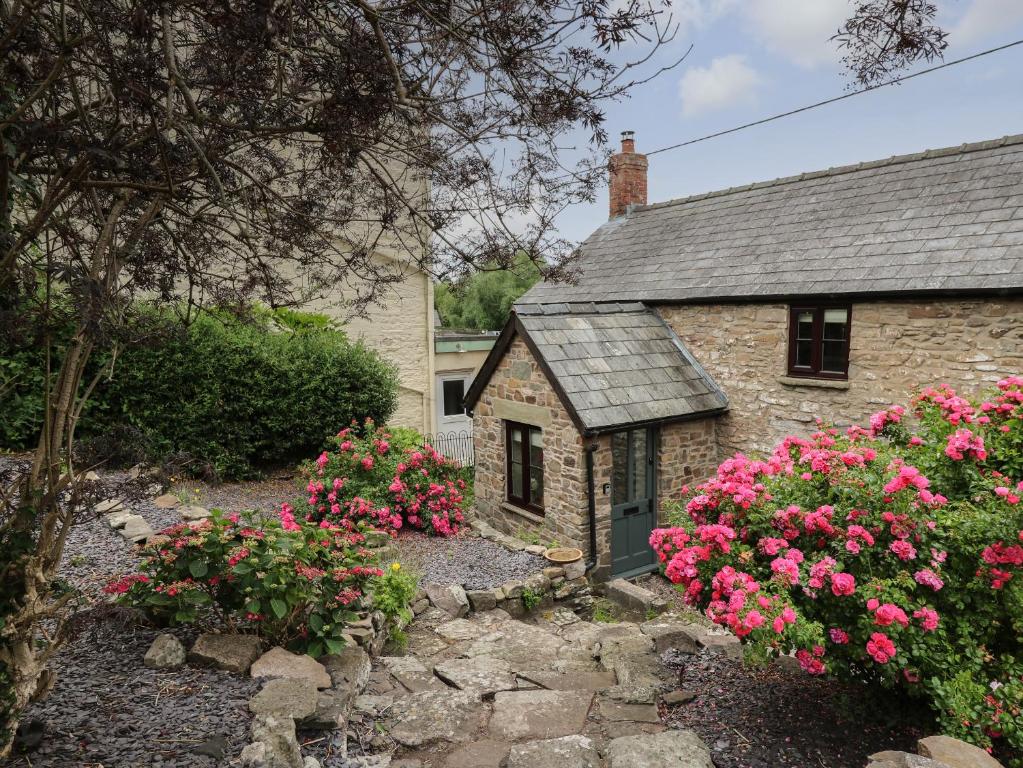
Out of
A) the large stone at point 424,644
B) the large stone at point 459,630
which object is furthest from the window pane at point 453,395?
the large stone at point 424,644

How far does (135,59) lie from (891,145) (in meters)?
13.2

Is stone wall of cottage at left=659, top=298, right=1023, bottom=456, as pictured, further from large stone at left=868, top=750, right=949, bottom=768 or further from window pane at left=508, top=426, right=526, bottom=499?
large stone at left=868, top=750, right=949, bottom=768

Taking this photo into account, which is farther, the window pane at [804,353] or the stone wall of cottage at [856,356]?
the window pane at [804,353]

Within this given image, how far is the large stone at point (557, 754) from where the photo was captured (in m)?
3.66

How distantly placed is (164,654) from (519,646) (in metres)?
3.49

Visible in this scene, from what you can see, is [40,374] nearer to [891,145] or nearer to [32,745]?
[32,745]

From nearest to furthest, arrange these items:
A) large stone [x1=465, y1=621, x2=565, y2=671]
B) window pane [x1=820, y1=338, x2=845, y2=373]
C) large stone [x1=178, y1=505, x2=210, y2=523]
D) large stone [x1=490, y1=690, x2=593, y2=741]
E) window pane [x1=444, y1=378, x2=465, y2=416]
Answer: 1. large stone [x1=490, y1=690, x2=593, y2=741]
2. large stone [x1=465, y1=621, x2=565, y2=671]
3. large stone [x1=178, y1=505, x2=210, y2=523]
4. window pane [x1=820, y1=338, x2=845, y2=373]
5. window pane [x1=444, y1=378, x2=465, y2=416]

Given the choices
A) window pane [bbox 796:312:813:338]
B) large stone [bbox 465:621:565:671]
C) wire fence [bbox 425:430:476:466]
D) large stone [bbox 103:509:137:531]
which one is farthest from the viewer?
wire fence [bbox 425:430:476:466]

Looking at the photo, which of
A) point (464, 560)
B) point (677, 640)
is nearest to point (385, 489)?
point (464, 560)

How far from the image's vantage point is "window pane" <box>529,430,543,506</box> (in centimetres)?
1017

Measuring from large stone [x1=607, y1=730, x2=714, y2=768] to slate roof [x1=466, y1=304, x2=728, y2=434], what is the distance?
209 inches

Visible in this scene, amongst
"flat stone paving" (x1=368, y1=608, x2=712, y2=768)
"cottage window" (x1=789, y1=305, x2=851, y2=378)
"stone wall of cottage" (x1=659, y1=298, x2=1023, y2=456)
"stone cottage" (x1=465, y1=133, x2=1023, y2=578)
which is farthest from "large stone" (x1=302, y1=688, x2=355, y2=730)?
"cottage window" (x1=789, y1=305, x2=851, y2=378)

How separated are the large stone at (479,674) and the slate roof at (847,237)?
5.42 meters

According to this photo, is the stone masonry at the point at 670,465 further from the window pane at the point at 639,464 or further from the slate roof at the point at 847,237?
the slate roof at the point at 847,237
